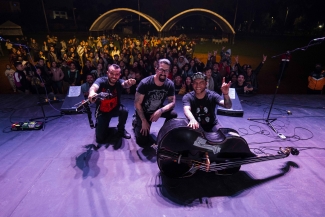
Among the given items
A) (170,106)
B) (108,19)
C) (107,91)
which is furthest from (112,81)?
(108,19)

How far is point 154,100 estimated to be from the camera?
3.64 meters

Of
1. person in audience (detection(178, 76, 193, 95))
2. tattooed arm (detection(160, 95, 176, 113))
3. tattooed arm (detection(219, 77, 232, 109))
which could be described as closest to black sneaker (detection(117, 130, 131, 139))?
tattooed arm (detection(160, 95, 176, 113))

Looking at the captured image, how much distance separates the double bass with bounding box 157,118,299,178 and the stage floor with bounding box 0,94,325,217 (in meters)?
0.29

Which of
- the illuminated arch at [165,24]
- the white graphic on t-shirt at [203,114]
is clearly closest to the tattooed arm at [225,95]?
the white graphic on t-shirt at [203,114]

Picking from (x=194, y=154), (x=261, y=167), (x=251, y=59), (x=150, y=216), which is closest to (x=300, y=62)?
(x=251, y=59)

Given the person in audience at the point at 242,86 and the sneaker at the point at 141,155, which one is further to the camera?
the person in audience at the point at 242,86

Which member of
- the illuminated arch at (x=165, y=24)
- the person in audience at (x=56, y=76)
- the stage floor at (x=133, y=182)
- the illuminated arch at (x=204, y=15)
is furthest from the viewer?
the illuminated arch at (x=165, y=24)

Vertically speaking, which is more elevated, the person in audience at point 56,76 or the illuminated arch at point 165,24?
the illuminated arch at point 165,24

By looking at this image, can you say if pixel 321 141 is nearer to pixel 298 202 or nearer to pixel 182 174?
pixel 298 202

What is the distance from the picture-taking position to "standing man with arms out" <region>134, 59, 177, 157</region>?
11.0 feet

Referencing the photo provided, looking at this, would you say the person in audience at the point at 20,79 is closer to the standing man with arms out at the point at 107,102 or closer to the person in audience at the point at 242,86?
the standing man with arms out at the point at 107,102

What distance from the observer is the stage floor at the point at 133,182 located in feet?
7.72

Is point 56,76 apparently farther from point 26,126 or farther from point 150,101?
point 150,101

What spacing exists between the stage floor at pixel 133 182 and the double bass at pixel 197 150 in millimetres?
285
